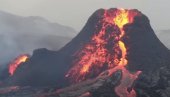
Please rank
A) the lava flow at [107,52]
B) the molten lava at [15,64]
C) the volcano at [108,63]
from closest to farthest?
the volcano at [108,63] → the lava flow at [107,52] → the molten lava at [15,64]

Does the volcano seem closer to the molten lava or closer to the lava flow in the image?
the lava flow

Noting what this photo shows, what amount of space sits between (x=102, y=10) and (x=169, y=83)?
90.5 ft

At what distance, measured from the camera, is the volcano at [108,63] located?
105438 mm


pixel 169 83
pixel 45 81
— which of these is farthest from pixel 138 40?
pixel 45 81

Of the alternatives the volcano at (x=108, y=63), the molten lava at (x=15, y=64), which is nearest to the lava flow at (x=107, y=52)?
the volcano at (x=108, y=63)

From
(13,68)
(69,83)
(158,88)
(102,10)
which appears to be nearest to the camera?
(158,88)

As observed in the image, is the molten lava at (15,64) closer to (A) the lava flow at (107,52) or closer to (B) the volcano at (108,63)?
(B) the volcano at (108,63)

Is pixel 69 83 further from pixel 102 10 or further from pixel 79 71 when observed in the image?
pixel 102 10

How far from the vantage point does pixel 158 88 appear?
346ft

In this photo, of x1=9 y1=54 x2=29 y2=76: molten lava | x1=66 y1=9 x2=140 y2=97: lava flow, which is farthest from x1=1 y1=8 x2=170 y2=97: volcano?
x1=9 y1=54 x2=29 y2=76: molten lava

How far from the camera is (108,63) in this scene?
11519cm

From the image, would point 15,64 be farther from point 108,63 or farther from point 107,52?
point 108,63

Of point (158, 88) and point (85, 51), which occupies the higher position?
point (85, 51)

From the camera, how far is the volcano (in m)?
105
